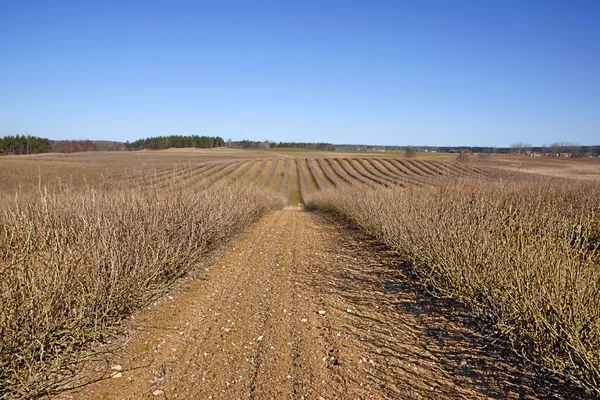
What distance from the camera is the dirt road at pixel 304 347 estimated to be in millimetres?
3186

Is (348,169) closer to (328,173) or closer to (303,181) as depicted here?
(328,173)

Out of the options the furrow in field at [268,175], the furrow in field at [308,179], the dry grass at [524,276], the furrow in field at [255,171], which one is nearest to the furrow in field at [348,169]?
the furrow in field at [308,179]

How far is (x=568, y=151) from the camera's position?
4847cm

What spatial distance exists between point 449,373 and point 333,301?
A: 2106 millimetres

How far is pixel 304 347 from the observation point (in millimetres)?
3959

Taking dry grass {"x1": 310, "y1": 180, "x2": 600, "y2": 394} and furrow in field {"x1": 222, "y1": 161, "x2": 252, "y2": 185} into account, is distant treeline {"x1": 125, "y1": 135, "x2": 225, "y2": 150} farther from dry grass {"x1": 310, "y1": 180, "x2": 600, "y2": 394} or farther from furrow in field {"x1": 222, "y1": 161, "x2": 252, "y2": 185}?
dry grass {"x1": 310, "y1": 180, "x2": 600, "y2": 394}

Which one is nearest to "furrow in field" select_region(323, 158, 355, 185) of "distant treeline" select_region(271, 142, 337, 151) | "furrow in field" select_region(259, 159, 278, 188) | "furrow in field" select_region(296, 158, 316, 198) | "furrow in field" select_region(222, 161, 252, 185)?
"furrow in field" select_region(296, 158, 316, 198)

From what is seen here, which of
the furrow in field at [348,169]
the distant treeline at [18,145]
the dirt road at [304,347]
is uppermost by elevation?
the distant treeline at [18,145]

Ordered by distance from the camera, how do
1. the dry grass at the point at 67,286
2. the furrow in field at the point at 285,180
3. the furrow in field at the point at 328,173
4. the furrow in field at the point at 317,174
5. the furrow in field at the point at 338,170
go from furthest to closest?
the furrow in field at the point at 338,170 → the furrow in field at the point at 328,173 → the furrow in field at the point at 317,174 → the furrow in field at the point at 285,180 → the dry grass at the point at 67,286

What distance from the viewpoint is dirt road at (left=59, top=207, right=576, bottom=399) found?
3186 mm

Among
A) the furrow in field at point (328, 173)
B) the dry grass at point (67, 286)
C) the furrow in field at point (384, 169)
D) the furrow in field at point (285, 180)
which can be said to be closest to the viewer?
the dry grass at point (67, 286)

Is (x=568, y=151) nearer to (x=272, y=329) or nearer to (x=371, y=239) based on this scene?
(x=371, y=239)

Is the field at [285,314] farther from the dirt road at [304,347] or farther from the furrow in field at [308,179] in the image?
the furrow in field at [308,179]

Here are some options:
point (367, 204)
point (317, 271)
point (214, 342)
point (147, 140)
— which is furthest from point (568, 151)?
point (147, 140)
